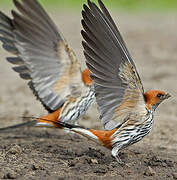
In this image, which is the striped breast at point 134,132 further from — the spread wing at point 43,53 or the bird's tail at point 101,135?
the spread wing at point 43,53

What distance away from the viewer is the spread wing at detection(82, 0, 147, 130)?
5751 mm

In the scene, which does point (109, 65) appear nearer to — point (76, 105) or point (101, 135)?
point (101, 135)

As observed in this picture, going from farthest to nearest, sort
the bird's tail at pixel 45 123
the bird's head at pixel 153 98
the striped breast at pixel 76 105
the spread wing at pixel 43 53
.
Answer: the striped breast at pixel 76 105 → the spread wing at pixel 43 53 → the bird's tail at pixel 45 123 → the bird's head at pixel 153 98

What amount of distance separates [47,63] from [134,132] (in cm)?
236

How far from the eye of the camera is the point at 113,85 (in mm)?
5957

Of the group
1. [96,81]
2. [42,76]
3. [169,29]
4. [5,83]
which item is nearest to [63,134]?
[42,76]

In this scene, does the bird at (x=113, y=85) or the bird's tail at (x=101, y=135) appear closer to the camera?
the bird at (x=113, y=85)

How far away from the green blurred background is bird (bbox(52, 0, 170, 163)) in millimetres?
17198

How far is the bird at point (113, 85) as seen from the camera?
5.76 meters

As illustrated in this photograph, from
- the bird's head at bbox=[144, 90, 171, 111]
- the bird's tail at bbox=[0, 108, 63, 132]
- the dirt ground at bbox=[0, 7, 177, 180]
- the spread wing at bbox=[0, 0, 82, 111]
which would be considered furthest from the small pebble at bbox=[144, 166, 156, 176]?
the spread wing at bbox=[0, 0, 82, 111]

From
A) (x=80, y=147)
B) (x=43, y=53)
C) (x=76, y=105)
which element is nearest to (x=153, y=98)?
(x=80, y=147)

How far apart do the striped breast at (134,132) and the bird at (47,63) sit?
1844 millimetres

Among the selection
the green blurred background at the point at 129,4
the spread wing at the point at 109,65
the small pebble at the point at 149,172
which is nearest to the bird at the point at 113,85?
the spread wing at the point at 109,65

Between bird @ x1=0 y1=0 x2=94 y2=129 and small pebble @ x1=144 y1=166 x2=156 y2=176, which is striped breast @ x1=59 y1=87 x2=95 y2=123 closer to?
bird @ x1=0 y1=0 x2=94 y2=129
